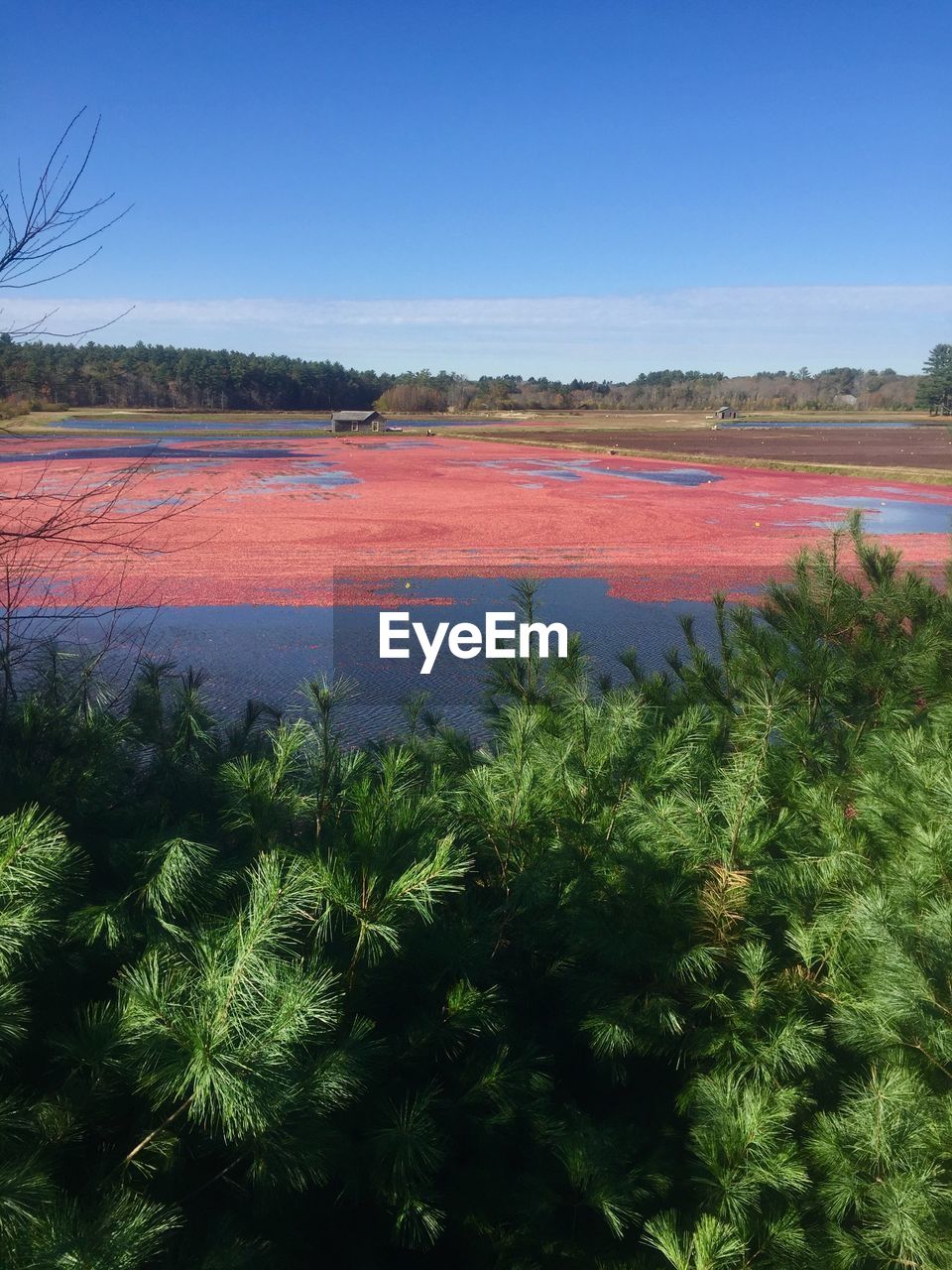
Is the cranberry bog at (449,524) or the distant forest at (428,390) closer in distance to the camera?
the cranberry bog at (449,524)

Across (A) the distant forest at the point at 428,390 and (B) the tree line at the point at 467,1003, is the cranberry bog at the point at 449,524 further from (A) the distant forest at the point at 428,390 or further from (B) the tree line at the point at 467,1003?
(A) the distant forest at the point at 428,390

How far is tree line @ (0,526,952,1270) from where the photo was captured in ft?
5.20

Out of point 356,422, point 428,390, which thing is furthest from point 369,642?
point 428,390

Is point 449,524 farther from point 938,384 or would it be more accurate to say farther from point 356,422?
point 938,384

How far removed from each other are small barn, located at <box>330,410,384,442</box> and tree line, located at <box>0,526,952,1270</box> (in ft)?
228

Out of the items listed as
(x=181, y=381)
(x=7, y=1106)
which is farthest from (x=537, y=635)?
(x=181, y=381)

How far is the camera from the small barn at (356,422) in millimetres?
71688

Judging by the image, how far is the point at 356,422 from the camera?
73562 mm

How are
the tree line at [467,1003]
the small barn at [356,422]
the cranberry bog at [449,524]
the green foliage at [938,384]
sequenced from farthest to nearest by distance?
the green foliage at [938,384]
the small barn at [356,422]
the cranberry bog at [449,524]
the tree line at [467,1003]

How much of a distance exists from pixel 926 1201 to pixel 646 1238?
1.94 ft

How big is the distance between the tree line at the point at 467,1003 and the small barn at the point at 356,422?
69534mm

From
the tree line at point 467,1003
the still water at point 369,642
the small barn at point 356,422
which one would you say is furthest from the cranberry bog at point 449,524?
the small barn at point 356,422

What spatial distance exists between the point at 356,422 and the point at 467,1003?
74.4 metres

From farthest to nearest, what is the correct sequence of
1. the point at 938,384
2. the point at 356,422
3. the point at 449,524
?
the point at 938,384 → the point at 356,422 → the point at 449,524
